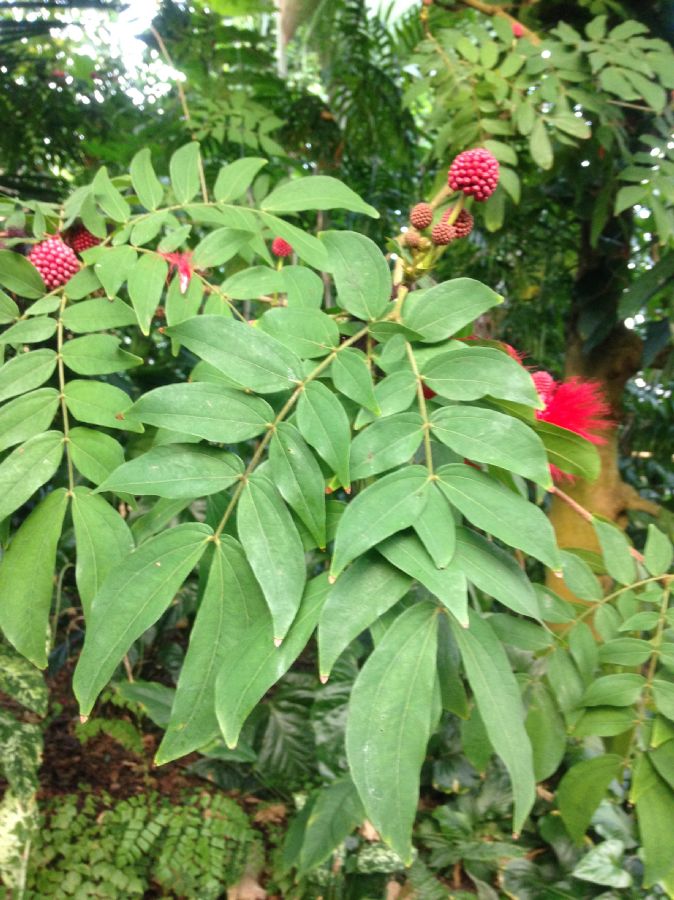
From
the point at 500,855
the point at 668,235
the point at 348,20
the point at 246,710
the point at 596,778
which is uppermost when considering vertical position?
the point at 348,20

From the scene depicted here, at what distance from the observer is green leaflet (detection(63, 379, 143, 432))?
0.45 metres

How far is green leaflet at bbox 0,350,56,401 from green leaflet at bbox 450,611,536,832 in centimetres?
32

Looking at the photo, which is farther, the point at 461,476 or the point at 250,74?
the point at 250,74

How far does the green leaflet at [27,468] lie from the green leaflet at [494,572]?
0.84 feet

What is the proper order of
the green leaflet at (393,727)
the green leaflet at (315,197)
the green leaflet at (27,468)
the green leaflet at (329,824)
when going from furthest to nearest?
the green leaflet at (329,824)
the green leaflet at (315,197)
the green leaflet at (27,468)
the green leaflet at (393,727)

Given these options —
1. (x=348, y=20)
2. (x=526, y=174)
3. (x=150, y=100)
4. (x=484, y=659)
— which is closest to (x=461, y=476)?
(x=484, y=659)

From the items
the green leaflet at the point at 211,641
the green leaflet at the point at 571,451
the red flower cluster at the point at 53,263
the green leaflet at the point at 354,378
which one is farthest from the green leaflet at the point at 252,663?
the red flower cluster at the point at 53,263

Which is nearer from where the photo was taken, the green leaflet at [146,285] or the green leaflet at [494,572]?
the green leaflet at [494,572]

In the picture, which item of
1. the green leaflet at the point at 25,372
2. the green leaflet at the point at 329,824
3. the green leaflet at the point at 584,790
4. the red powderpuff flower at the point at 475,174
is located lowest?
the green leaflet at the point at 329,824

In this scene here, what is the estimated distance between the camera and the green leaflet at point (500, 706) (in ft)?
1.07

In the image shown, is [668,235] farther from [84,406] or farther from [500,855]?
[500,855]

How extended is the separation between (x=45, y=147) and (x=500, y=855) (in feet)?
5.29

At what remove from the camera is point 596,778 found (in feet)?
1.87

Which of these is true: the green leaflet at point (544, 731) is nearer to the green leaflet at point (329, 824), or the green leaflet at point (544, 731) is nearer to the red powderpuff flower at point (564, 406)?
the red powderpuff flower at point (564, 406)
